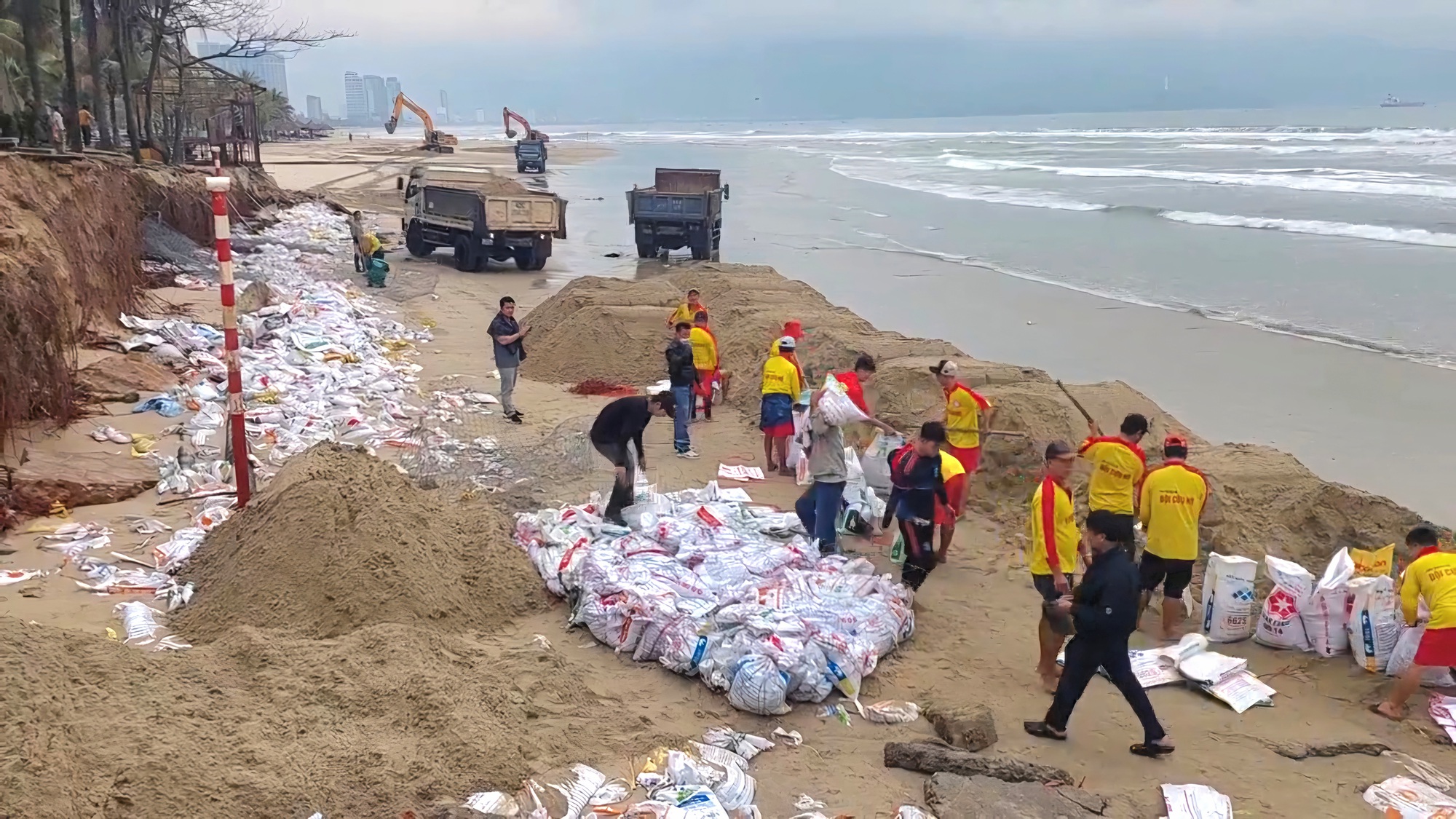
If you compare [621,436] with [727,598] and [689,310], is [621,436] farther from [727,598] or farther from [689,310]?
[689,310]

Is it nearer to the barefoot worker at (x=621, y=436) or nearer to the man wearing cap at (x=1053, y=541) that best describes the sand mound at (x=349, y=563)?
the barefoot worker at (x=621, y=436)

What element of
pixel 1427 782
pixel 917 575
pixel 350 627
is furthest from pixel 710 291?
pixel 1427 782

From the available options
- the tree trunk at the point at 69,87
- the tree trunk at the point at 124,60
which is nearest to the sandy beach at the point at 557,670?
the tree trunk at the point at 69,87

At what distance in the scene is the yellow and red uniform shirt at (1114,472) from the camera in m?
6.42

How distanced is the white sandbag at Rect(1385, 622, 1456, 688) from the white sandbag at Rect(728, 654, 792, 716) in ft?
11.6

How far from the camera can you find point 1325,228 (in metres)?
25.8

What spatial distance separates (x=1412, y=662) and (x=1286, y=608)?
0.71 m

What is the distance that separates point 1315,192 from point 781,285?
2539 centimetres

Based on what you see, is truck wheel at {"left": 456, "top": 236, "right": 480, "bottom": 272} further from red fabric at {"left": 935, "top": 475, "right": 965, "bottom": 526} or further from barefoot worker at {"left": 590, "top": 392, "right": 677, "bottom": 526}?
red fabric at {"left": 935, "top": 475, "right": 965, "bottom": 526}

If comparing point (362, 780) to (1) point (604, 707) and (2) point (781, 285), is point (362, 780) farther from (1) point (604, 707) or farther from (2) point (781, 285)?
(2) point (781, 285)

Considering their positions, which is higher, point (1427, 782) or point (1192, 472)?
point (1192, 472)

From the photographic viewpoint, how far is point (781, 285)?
1736cm

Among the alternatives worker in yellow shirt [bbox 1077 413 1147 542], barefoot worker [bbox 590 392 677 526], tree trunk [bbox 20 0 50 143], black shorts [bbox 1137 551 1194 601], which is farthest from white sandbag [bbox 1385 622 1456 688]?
tree trunk [bbox 20 0 50 143]

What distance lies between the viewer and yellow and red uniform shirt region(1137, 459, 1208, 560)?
6223 mm
